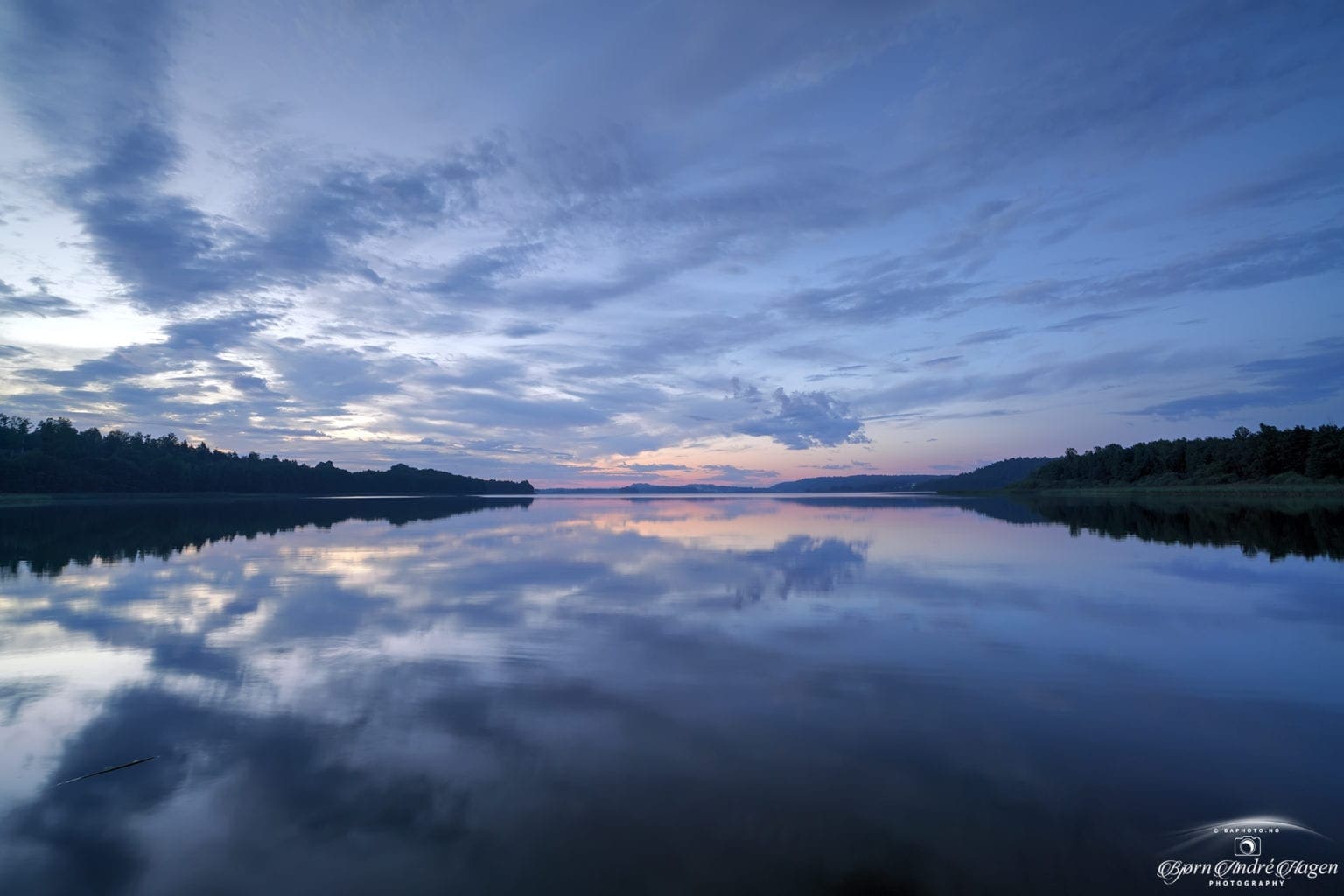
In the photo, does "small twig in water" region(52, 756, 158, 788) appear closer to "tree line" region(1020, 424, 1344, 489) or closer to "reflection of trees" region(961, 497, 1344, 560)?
"reflection of trees" region(961, 497, 1344, 560)

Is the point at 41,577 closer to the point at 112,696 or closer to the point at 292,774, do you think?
the point at 112,696

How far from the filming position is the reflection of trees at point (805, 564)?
16.5 m

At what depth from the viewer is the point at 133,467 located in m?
107

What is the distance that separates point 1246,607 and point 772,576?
11.3m

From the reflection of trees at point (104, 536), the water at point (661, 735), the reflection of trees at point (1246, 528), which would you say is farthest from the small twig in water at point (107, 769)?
the reflection of trees at point (1246, 528)

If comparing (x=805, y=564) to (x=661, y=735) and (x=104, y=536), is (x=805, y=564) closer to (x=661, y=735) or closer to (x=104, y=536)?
(x=661, y=735)

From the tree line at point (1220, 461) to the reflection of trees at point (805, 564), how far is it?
87406 mm

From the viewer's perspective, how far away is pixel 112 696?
870 cm

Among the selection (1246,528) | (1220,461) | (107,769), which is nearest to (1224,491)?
(1220,461)

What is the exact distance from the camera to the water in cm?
485

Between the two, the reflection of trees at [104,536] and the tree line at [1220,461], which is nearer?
the reflection of trees at [104,536]

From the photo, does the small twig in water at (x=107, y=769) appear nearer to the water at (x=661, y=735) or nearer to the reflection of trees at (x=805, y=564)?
the water at (x=661, y=735)

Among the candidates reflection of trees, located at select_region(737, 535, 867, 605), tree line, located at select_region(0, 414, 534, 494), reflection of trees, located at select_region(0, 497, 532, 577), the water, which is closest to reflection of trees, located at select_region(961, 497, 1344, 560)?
the water

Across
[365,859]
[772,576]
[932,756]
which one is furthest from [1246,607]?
[365,859]
